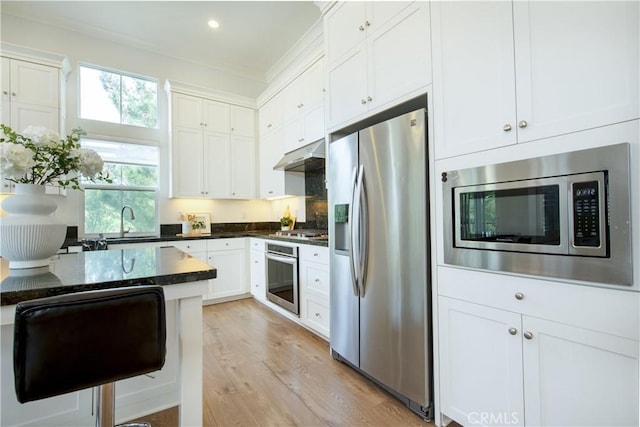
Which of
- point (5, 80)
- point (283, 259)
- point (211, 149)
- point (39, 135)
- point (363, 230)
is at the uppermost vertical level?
point (5, 80)

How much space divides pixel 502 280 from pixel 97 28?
4801 mm

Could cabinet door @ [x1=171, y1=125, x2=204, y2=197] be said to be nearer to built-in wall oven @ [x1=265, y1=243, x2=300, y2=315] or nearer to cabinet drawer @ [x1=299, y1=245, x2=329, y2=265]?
built-in wall oven @ [x1=265, y1=243, x2=300, y2=315]

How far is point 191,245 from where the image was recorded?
3545mm

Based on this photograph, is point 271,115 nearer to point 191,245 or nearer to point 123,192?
point 191,245

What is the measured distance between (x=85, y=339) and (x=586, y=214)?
5.67ft

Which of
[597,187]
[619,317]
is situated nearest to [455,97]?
[597,187]

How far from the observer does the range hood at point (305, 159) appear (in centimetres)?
296

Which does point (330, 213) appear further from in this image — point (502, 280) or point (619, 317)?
point (619, 317)

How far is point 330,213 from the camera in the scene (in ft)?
7.63

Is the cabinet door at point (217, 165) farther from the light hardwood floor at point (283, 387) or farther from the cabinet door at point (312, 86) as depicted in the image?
the light hardwood floor at point (283, 387)

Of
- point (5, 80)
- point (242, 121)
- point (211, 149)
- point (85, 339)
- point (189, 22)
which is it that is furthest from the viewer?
point (242, 121)

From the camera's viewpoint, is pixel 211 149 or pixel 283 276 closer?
pixel 283 276

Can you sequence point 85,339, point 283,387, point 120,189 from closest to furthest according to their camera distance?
1. point 85,339
2. point 283,387
3. point 120,189

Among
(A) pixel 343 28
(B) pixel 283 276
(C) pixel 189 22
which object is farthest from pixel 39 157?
(C) pixel 189 22
